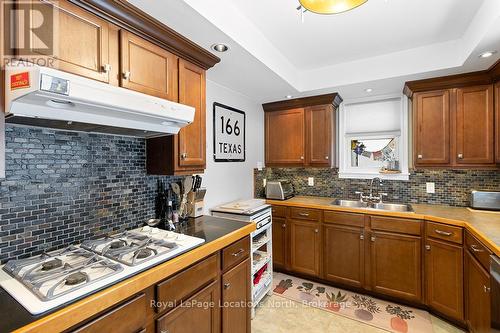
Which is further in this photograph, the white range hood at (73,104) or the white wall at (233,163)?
the white wall at (233,163)

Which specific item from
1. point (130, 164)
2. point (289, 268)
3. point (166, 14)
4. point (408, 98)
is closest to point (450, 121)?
point (408, 98)

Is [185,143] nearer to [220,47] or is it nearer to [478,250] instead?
[220,47]

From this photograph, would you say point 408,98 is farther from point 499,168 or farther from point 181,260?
point 181,260

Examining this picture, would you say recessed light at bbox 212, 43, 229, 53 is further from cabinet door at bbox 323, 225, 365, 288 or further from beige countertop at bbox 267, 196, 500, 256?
cabinet door at bbox 323, 225, 365, 288

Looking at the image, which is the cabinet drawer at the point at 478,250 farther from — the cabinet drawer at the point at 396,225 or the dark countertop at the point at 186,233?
the dark countertop at the point at 186,233

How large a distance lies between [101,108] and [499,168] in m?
3.33

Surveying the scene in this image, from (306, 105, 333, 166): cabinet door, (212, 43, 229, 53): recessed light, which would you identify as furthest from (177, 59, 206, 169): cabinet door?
(306, 105, 333, 166): cabinet door

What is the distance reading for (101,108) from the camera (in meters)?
1.13

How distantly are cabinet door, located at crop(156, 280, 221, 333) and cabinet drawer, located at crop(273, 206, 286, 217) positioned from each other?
1.55m

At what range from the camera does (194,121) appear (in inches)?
75.4

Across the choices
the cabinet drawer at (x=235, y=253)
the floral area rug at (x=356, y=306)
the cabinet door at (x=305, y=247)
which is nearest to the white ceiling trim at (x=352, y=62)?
the cabinet drawer at (x=235, y=253)

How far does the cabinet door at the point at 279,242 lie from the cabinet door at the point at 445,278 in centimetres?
144

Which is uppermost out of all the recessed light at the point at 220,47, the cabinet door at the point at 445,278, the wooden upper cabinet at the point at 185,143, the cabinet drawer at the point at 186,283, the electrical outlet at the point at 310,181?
the recessed light at the point at 220,47

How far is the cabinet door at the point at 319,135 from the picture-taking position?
307 centimetres
